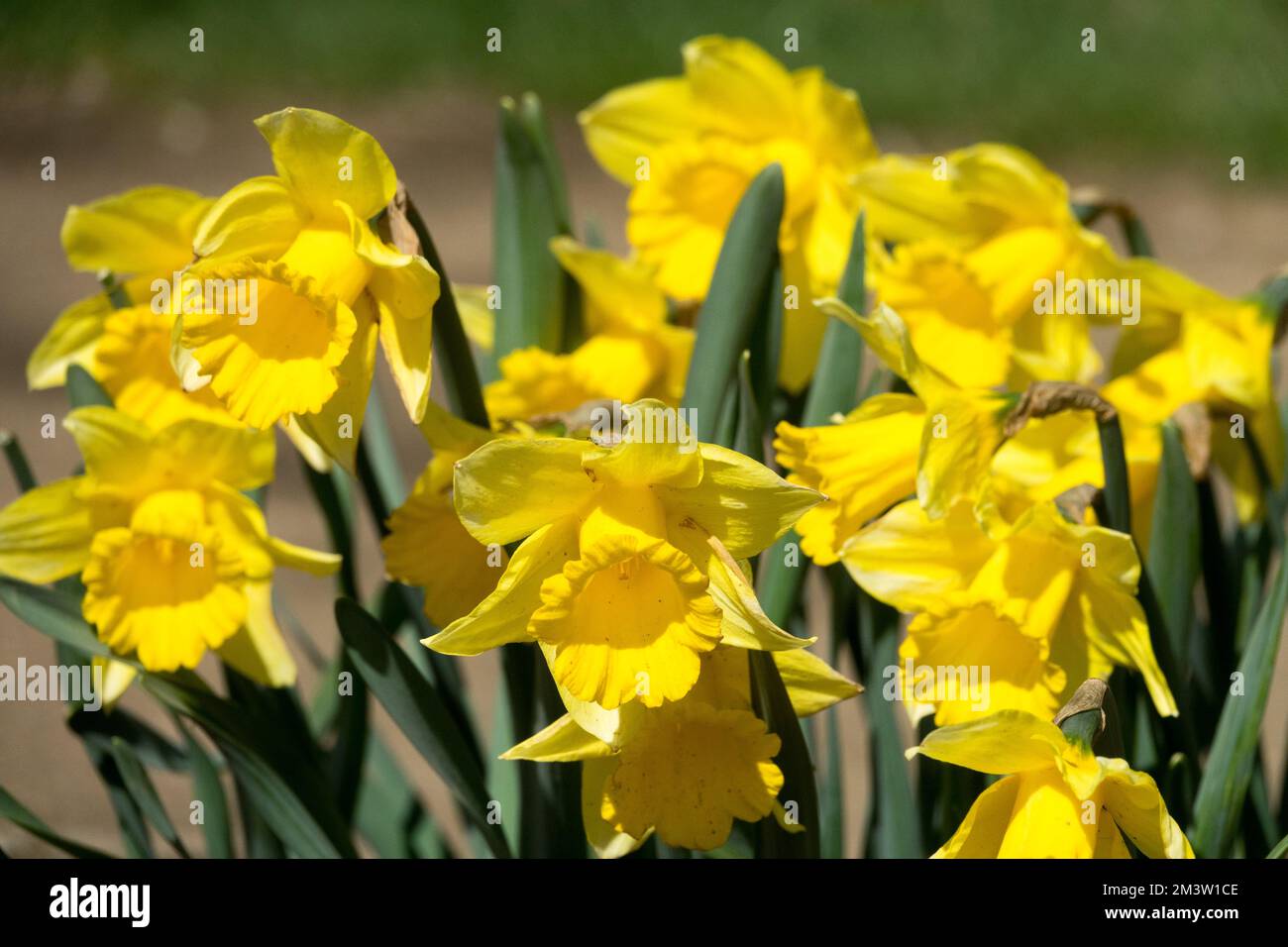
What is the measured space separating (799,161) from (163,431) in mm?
702

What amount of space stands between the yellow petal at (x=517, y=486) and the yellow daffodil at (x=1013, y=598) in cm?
29

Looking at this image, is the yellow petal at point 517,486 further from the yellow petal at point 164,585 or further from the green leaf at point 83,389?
the green leaf at point 83,389

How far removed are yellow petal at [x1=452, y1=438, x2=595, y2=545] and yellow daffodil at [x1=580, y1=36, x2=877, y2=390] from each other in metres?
0.54

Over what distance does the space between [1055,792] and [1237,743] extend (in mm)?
257

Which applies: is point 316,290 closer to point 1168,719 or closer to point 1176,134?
point 1168,719

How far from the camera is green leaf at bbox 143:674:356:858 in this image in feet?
3.77

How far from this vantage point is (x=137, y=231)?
1.26 meters

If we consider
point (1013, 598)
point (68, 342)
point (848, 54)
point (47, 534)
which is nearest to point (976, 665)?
point (1013, 598)

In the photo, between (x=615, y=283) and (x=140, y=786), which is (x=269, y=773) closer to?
(x=140, y=786)

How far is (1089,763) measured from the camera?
0.90 meters

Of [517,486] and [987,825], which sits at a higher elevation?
[517,486]

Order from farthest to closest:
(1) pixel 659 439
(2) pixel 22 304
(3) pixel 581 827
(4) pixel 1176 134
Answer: (4) pixel 1176 134 → (2) pixel 22 304 → (3) pixel 581 827 → (1) pixel 659 439

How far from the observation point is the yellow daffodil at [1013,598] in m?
1.04

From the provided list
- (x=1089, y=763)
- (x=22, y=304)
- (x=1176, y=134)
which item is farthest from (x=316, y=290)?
(x=1176, y=134)
